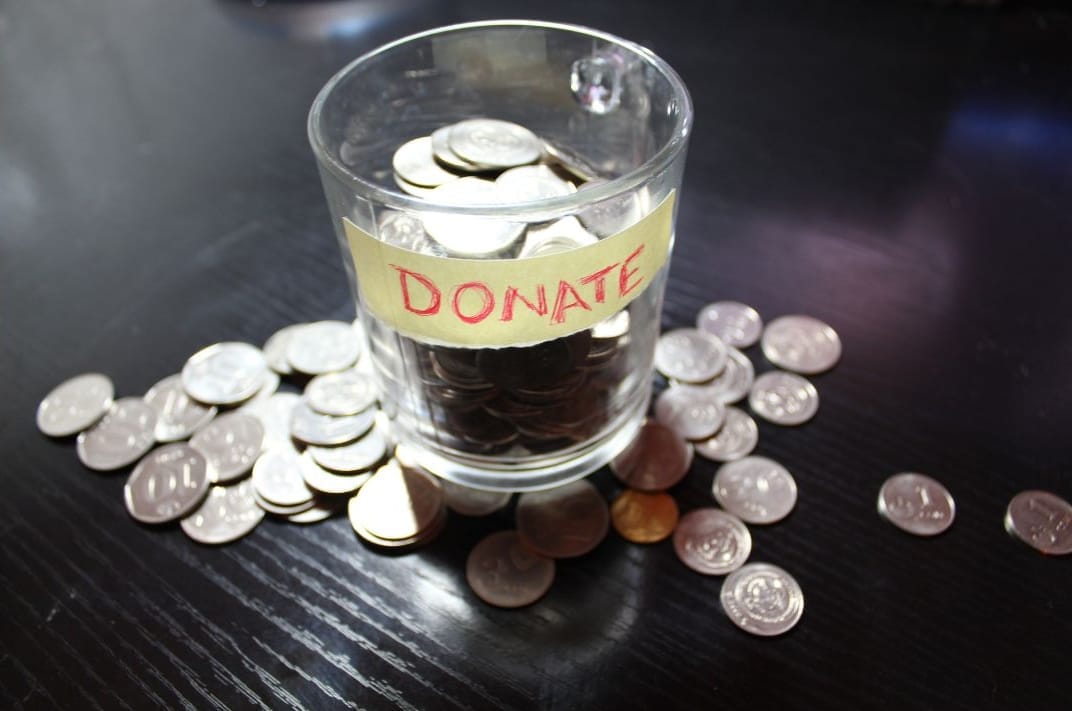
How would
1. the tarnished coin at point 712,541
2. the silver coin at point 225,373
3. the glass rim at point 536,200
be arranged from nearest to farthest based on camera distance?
the glass rim at point 536,200, the tarnished coin at point 712,541, the silver coin at point 225,373

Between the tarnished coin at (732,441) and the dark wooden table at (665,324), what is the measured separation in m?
0.01

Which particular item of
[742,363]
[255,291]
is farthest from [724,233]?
[255,291]

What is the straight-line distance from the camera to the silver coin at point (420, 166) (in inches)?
20.6

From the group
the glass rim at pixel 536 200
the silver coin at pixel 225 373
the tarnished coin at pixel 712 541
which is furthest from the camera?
the silver coin at pixel 225 373

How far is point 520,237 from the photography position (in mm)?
441

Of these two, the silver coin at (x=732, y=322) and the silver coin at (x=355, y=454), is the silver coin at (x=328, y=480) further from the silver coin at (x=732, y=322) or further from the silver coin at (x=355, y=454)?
the silver coin at (x=732, y=322)

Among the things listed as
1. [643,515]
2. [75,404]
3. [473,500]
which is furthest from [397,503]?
[75,404]

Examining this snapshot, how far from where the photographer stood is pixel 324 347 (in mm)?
640

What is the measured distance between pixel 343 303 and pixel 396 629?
0.95 ft

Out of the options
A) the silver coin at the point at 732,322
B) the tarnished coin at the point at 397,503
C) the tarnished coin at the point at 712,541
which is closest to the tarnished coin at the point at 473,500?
the tarnished coin at the point at 397,503

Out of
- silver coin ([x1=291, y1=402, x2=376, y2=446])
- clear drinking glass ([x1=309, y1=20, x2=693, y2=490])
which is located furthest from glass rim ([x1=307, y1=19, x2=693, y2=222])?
silver coin ([x1=291, y1=402, x2=376, y2=446])

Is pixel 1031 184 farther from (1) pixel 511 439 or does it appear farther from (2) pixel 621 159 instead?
(1) pixel 511 439

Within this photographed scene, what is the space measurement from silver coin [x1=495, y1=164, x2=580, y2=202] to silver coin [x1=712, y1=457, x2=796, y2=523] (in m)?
0.21

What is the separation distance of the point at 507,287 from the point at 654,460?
19 cm
